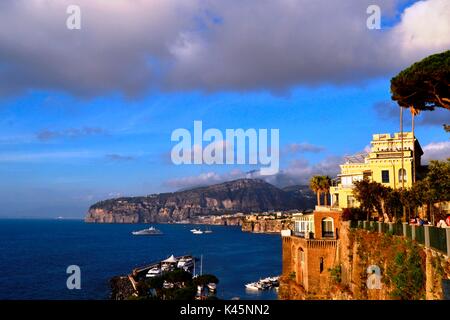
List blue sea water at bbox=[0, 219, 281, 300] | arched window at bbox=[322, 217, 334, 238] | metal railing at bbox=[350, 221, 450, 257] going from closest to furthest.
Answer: metal railing at bbox=[350, 221, 450, 257] < arched window at bbox=[322, 217, 334, 238] < blue sea water at bbox=[0, 219, 281, 300]

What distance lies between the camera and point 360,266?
1426 inches

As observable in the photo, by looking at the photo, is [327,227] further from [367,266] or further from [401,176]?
[367,266]

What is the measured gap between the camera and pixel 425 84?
88.0 ft

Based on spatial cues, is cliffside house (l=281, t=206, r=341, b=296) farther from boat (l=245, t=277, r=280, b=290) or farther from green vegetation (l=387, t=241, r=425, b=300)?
boat (l=245, t=277, r=280, b=290)

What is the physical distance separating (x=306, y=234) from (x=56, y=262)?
103572 mm

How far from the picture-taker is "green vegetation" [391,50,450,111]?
994 inches

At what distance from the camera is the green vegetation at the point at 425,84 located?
994 inches

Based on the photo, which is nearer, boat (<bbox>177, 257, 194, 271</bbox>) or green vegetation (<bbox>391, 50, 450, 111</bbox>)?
green vegetation (<bbox>391, 50, 450, 111</bbox>)

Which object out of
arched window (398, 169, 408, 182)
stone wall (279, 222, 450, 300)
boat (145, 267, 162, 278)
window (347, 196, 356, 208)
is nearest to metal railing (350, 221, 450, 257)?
stone wall (279, 222, 450, 300)

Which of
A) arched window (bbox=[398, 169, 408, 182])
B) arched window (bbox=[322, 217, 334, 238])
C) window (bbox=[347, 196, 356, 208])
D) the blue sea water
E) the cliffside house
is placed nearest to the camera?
arched window (bbox=[398, 169, 408, 182])

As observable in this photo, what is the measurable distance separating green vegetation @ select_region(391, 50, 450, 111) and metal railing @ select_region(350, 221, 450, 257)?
26.1 ft
